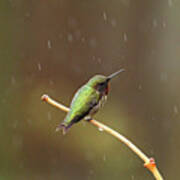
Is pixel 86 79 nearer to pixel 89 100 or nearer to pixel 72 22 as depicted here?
pixel 72 22

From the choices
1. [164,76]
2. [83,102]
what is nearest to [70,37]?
[164,76]

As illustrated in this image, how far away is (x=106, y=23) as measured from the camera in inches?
169

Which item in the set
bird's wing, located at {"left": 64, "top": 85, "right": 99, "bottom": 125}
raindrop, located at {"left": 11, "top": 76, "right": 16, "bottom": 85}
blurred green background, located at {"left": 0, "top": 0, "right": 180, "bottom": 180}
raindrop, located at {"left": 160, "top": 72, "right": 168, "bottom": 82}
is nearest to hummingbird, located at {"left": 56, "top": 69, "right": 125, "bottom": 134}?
bird's wing, located at {"left": 64, "top": 85, "right": 99, "bottom": 125}

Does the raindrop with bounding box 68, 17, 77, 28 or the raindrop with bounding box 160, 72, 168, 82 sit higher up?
the raindrop with bounding box 68, 17, 77, 28

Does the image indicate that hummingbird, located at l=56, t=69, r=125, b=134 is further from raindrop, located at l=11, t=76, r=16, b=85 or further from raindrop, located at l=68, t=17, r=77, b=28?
raindrop, located at l=11, t=76, r=16, b=85

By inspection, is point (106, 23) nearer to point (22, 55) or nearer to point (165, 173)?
point (22, 55)

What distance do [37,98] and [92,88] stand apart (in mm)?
3561

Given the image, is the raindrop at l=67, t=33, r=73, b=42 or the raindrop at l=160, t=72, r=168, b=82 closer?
the raindrop at l=160, t=72, r=168, b=82

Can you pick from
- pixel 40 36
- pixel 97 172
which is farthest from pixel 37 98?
pixel 97 172

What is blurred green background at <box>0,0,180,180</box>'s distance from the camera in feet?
13.7

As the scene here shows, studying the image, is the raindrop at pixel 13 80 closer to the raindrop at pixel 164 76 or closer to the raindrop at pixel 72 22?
the raindrop at pixel 72 22

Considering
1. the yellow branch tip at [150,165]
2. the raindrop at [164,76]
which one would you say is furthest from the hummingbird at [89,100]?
the raindrop at [164,76]

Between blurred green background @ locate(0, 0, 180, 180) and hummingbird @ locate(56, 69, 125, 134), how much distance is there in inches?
118

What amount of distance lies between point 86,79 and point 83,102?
121 inches
